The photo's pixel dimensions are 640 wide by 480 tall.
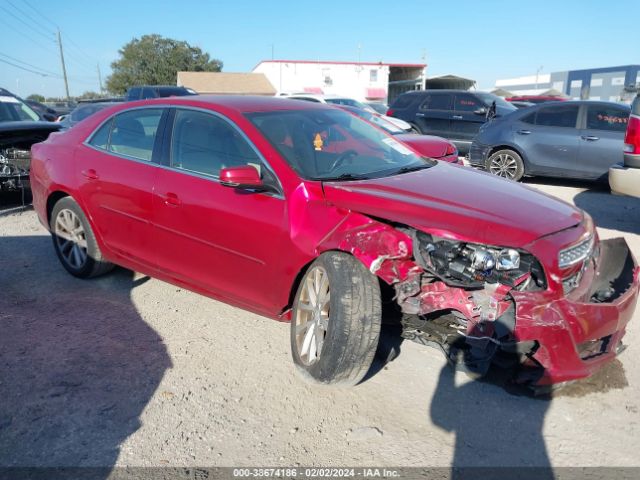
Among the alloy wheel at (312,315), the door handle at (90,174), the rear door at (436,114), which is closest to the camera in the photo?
the alloy wheel at (312,315)

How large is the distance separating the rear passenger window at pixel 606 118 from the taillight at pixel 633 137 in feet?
9.91

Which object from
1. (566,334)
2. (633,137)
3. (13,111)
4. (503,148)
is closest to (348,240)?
(566,334)

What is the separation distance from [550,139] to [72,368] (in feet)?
27.8

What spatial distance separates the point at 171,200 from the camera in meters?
3.69

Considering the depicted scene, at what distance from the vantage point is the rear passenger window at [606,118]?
28.2ft

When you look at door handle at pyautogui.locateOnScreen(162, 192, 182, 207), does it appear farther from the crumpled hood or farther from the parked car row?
the parked car row

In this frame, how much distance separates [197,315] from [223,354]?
2.27 feet

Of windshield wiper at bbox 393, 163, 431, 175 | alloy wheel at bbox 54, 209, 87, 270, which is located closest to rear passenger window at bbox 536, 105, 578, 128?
windshield wiper at bbox 393, 163, 431, 175

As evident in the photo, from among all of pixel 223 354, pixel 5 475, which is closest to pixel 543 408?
pixel 223 354

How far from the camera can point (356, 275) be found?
115 inches

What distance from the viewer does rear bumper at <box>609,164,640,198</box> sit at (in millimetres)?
5789

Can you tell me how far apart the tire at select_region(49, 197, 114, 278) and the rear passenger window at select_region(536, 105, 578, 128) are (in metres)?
7.83

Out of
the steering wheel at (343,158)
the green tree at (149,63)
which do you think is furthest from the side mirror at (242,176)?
the green tree at (149,63)

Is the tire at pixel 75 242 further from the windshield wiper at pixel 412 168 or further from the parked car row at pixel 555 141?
the parked car row at pixel 555 141
